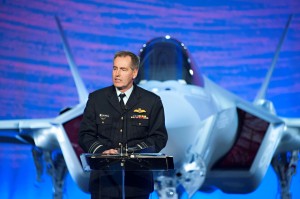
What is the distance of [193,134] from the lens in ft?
15.1

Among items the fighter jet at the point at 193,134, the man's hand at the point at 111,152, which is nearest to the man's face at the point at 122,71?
the man's hand at the point at 111,152

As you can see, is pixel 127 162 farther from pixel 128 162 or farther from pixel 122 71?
pixel 122 71

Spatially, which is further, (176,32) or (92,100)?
(176,32)

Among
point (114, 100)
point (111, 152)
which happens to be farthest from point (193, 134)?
point (111, 152)

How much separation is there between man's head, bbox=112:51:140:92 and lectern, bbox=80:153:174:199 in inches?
11.2

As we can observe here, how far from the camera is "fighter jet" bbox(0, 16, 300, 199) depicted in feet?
14.9

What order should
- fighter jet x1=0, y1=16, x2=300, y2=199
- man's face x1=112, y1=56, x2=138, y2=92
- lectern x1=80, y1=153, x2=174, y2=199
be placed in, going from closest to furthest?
1. lectern x1=80, y1=153, x2=174, y2=199
2. man's face x1=112, y1=56, x2=138, y2=92
3. fighter jet x1=0, y1=16, x2=300, y2=199

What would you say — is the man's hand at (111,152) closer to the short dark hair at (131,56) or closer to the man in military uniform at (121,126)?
the man in military uniform at (121,126)

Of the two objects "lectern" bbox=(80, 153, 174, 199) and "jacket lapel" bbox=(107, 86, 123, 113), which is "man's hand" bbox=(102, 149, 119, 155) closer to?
"lectern" bbox=(80, 153, 174, 199)

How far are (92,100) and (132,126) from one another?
0.59 feet

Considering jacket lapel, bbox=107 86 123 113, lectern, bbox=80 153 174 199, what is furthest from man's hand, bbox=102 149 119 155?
jacket lapel, bbox=107 86 123 113

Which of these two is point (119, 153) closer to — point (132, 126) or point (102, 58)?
point (132, 126)

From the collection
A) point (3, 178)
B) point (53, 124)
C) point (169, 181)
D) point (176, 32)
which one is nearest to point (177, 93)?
point (169, 181)

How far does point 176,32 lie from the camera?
8258 millimetres
